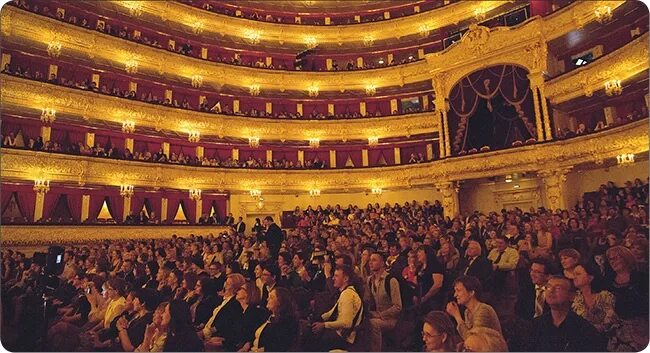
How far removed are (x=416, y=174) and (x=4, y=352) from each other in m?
19.5

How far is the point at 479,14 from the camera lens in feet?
73.5

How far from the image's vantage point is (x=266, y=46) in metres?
25.8

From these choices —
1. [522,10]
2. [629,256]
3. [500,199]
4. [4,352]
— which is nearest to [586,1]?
[522,10]

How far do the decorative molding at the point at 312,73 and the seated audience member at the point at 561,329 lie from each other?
15.7m

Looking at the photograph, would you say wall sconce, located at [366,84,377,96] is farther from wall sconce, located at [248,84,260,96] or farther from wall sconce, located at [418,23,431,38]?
wall sconce, located at [248,84,260,96]

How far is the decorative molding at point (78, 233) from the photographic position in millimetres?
14250

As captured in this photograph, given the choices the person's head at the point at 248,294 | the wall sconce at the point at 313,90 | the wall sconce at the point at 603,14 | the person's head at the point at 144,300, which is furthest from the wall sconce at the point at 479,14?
the person's head at the point at 144,300

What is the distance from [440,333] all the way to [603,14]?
54.9 feet

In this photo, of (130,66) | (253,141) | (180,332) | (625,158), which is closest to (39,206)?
(130,66)

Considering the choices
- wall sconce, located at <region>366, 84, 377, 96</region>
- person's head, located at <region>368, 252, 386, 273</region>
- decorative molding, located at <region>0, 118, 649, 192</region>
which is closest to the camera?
person's head, located at <region>368, 252, 386, 273</region>

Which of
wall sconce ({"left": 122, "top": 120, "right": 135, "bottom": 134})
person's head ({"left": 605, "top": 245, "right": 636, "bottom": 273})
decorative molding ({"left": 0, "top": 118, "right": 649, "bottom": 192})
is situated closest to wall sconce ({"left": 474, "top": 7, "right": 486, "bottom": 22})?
decorative molding ({"left": 0, "top": 118, "right": 649, "bottom": 192})

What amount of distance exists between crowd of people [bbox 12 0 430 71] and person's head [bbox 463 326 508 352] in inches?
792

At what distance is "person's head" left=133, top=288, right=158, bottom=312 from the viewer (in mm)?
5109

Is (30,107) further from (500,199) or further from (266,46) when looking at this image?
(500,199)
